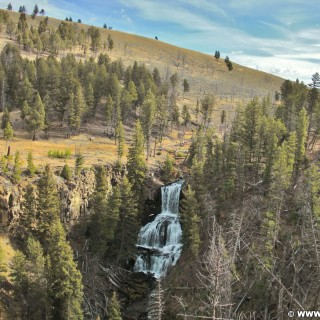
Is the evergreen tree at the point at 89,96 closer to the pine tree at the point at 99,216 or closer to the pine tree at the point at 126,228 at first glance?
the pine tree at the point at 99,216

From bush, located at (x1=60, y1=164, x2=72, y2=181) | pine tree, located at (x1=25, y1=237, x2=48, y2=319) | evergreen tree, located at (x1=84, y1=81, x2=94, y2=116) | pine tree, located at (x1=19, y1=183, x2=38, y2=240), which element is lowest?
pine tree, located at (x1=25, y1=237, x2=48, y2=319)

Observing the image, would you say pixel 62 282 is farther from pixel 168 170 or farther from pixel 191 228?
pixel 168 170

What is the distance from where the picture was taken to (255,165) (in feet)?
220

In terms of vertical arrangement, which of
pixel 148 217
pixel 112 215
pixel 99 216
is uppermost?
pixel 112 215

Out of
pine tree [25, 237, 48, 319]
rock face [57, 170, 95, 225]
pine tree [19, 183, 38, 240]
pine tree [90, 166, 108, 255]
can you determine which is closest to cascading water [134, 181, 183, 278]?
pine tree [90, 166, 108, 255]

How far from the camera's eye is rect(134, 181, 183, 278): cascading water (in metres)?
57.6

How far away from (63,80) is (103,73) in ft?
46.8

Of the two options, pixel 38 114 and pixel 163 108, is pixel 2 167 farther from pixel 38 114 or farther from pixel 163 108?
pixel 163 108

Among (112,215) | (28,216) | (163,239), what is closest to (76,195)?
(112,215)

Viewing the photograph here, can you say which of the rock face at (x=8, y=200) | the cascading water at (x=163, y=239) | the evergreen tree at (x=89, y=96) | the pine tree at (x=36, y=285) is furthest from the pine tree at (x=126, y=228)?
the evergreen tree at (x=89, y=96)

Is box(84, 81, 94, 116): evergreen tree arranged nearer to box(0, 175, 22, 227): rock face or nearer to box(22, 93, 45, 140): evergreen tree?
box(22, 93, 45, 140): evergreen tree

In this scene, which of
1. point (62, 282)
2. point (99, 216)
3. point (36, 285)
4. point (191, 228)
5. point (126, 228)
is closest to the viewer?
point (62, 282)

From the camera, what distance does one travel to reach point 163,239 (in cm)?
6162

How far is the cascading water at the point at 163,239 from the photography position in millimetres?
57562
